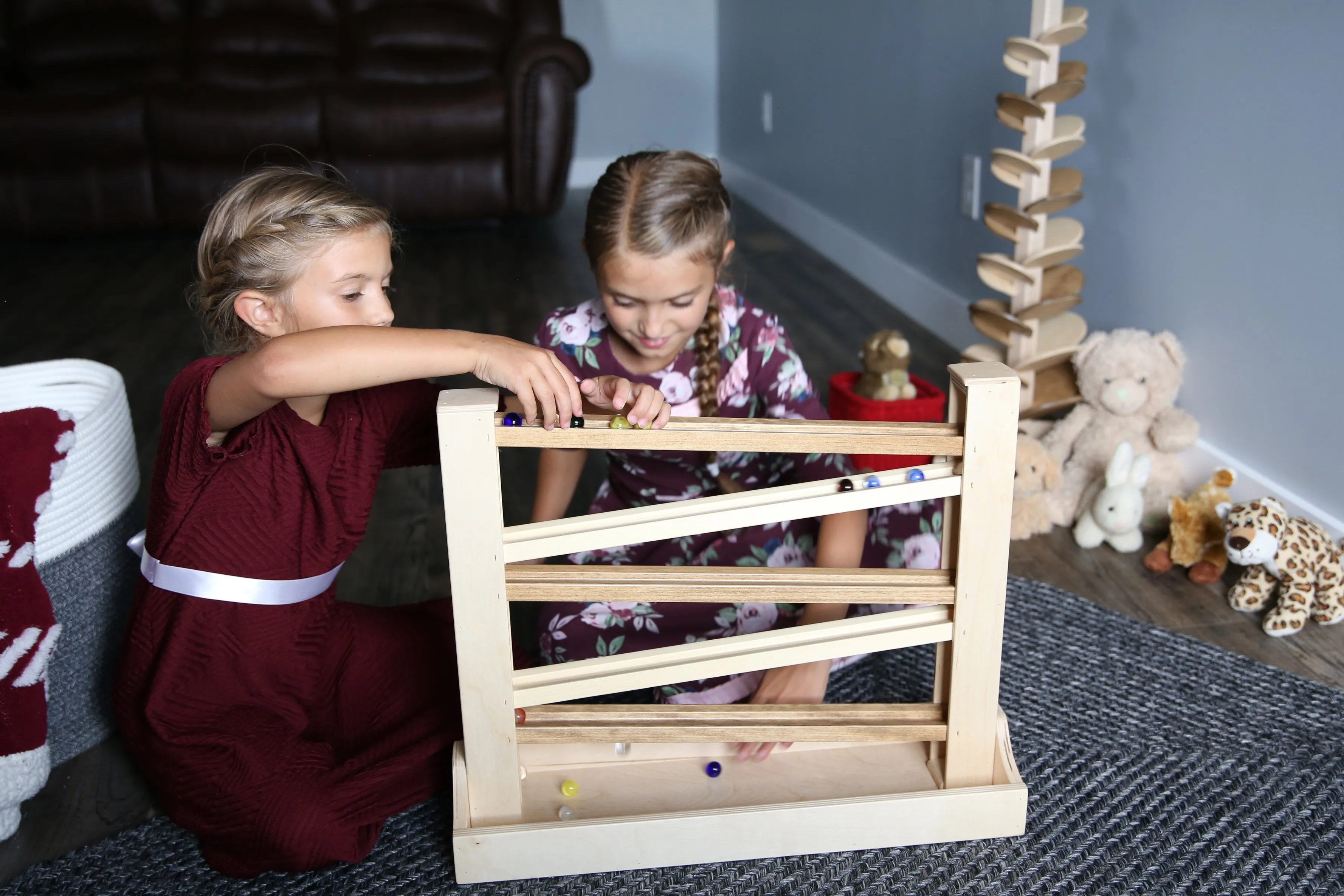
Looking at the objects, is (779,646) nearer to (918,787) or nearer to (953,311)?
(918,787)

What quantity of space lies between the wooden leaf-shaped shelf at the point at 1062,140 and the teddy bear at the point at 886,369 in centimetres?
30

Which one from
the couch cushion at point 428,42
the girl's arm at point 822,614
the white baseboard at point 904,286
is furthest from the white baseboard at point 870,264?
the girl's arm at point 822,614

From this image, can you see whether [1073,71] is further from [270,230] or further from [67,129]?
[67,129]

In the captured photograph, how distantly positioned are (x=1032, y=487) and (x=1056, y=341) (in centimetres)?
22

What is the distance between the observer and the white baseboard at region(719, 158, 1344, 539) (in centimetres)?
145

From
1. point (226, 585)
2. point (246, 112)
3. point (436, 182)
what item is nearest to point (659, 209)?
point (226, 585)

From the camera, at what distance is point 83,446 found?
106cm

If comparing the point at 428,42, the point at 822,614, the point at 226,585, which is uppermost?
the point at 428,42

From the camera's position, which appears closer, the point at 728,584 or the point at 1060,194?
the point at 728,584

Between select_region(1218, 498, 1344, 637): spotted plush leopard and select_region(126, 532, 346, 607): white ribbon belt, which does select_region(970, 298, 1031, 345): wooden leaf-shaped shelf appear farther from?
select_region(126, 532, 346, 607): white ribbon belt

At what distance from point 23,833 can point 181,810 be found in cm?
17

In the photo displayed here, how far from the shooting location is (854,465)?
1548 millimetres

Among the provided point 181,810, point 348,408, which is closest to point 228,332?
point 348,408

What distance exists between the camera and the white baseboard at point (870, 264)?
222cm
